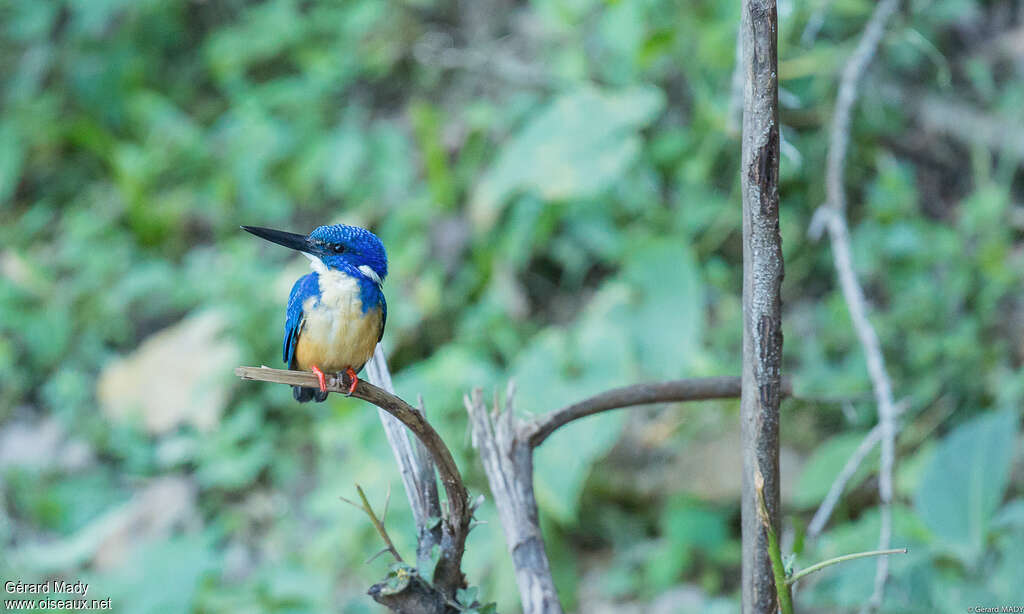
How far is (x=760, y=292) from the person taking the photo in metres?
1.39

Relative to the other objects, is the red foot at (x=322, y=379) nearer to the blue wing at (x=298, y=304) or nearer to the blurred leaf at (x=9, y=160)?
the blue wing at (x=298, y=304)

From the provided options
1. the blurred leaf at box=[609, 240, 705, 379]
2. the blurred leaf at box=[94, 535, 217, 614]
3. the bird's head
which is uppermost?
the blurred leaf at box=[609, 240, 705, 379]

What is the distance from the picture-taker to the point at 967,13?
14.0 feet

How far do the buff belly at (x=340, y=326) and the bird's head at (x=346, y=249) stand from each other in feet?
0.09

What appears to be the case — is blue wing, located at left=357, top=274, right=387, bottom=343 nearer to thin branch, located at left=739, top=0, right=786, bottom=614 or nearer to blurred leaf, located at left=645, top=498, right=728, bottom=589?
thin branch, located at left=739, top=0, right=786, bottom=614

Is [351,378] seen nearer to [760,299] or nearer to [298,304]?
[298,304]

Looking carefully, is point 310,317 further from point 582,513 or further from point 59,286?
point 59,286

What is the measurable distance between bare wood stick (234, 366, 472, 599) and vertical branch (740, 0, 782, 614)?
464mm

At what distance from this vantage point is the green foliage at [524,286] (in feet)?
11.2

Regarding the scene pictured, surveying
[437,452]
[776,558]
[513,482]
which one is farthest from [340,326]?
[776,558]

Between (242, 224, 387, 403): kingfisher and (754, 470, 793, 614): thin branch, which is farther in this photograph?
(242, 224, 387, 403): kingfisher

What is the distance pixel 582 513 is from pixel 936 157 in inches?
90.6

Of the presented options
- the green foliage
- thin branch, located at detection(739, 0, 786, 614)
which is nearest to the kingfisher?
thin branch, located at detection(739, 0, 786, 614)

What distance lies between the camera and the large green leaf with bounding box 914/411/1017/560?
2533mm
